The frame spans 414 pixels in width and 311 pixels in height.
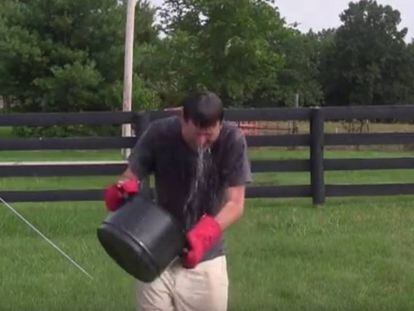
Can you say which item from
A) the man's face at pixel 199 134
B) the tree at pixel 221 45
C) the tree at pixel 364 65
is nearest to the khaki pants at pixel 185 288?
the man's face at pixel 199 134

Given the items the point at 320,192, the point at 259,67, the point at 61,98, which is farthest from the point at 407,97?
the point at 320,192

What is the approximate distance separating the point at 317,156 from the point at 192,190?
688cm

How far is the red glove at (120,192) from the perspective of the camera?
4.46 meters

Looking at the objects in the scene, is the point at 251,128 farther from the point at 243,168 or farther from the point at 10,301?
the point at 243,168

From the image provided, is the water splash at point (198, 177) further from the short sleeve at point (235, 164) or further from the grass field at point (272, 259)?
the grass field at point (272, 259)

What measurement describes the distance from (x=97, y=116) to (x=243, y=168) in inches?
266

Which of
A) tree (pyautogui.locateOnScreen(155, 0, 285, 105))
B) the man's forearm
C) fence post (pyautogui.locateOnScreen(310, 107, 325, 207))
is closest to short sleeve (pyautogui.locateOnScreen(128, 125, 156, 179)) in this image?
the man's forearm

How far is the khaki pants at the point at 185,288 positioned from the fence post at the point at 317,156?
257 inches

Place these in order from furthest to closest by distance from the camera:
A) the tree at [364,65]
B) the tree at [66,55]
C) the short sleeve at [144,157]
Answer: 1. the tree at [364,65]
2. the tree at [66,55]
3. the short sleeve at [144,157]

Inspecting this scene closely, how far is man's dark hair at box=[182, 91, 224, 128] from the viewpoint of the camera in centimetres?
422

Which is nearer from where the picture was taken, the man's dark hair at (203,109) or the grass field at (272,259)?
the man's dark hair at (203,109)

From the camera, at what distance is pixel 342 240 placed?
882cm

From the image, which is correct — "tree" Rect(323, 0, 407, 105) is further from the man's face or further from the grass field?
the man's face

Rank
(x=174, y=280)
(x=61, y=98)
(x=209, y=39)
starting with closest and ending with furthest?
(x=174, y=280) → (x=61, y=98) → (x=209, y=39)
